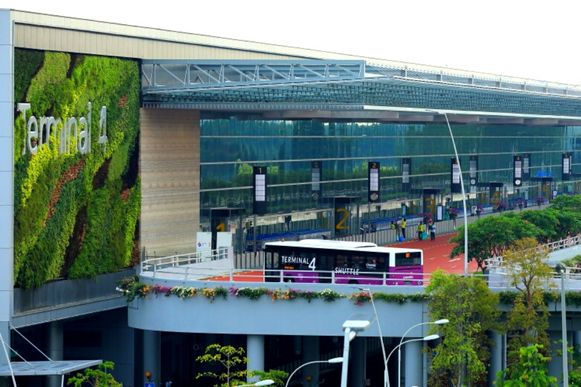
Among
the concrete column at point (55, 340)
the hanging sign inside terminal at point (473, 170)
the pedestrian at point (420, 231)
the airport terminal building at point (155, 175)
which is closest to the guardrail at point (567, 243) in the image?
the airport terminal building at point (155, 175)

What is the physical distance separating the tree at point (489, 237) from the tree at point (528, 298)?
1495 centimetres

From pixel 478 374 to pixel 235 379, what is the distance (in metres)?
8.47

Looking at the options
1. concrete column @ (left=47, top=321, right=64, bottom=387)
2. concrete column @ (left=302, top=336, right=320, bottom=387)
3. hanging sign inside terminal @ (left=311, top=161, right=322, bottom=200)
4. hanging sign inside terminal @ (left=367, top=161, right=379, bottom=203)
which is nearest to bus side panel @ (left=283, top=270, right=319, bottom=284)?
concrete column @ (left=302, top=336, right=320, bottom=387)

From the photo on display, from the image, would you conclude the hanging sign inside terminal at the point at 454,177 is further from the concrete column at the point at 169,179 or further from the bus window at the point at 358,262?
the bus window at the point at 358,262

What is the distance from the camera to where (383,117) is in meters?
81.9

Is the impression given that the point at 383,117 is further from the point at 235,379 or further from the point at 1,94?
the point at 1,94

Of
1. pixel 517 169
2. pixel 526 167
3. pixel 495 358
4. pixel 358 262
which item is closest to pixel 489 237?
pixel 495 358

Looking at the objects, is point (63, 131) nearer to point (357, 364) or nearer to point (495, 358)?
point (357, 364)

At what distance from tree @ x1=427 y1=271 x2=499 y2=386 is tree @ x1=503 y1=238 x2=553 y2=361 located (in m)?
0.89

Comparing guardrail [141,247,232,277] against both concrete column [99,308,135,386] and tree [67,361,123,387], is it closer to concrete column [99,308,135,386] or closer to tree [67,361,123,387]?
concrete column [99,308,135,386]

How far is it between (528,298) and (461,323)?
2367 millimetres

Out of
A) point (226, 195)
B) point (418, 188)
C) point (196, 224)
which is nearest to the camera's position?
point (196, 224)

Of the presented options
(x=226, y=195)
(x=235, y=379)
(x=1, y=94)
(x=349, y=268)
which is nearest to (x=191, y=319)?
(x=235, y=379)

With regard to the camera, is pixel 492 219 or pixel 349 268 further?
pixel 492 219
